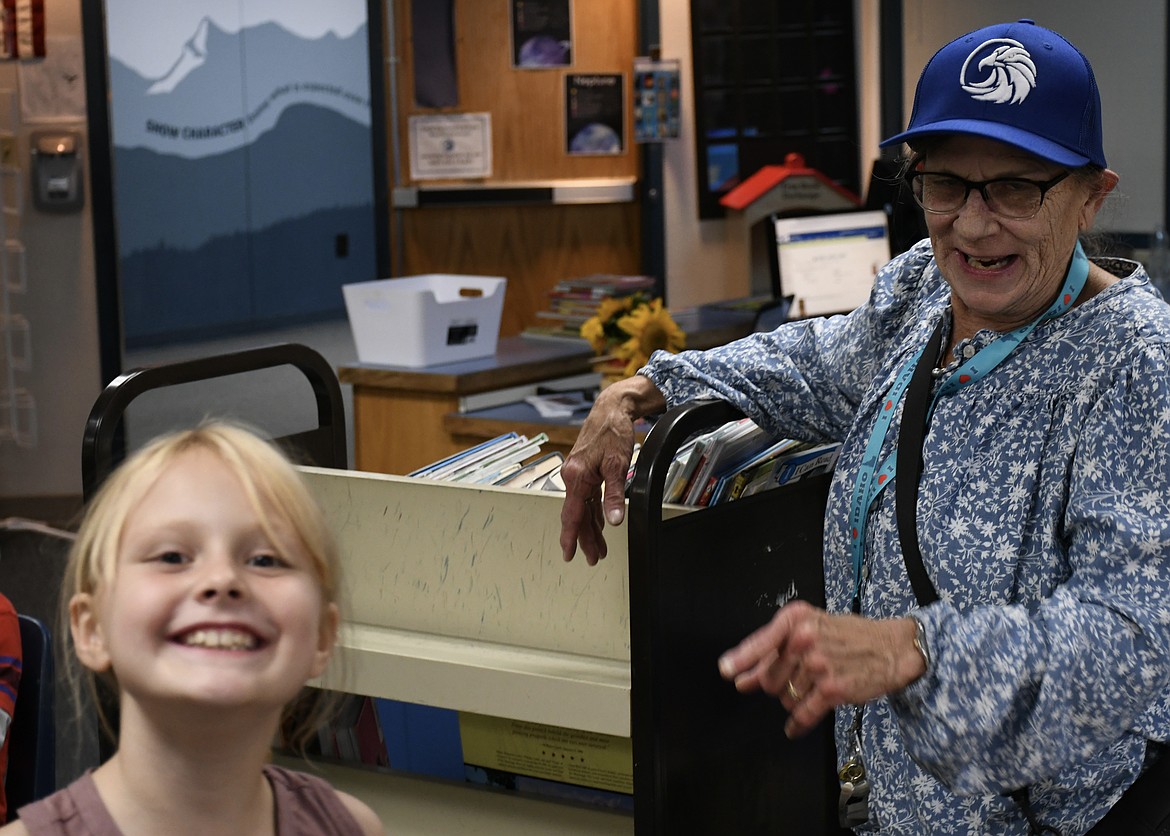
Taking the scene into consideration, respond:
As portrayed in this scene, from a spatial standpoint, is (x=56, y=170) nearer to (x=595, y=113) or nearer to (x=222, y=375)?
(x=595, y=113)

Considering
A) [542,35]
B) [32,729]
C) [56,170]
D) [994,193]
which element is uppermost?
[542,35]

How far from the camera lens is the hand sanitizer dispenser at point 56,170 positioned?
226 inches

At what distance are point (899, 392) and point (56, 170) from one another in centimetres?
475

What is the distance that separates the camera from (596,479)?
80.8 inches

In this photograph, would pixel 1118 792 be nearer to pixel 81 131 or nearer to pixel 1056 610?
pixel 1056 610

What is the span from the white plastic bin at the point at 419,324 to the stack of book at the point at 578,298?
458mm

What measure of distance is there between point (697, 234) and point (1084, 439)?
4.91 meters

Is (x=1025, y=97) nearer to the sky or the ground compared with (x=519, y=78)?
nearer to the ground

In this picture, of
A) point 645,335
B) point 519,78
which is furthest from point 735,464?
point 519,78

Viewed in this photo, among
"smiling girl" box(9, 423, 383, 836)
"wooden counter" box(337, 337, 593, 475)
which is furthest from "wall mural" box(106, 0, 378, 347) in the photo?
"smiling girl" box(9, 423, 383, 836)

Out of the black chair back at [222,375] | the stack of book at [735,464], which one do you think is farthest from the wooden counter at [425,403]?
the stack of book at [735,464]

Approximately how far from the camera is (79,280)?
590 centimetres

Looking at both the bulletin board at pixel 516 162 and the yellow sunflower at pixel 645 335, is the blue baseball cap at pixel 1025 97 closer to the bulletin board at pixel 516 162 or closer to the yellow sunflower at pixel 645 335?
the yellow sunflower at pixel 645 335

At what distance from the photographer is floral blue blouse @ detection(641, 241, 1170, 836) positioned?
1424 millimetres
